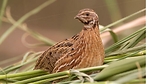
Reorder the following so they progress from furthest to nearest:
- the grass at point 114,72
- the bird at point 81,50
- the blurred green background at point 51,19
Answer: the blurred green background at point 51,19 < the bird at point 81,50 < the grass at point 114,72

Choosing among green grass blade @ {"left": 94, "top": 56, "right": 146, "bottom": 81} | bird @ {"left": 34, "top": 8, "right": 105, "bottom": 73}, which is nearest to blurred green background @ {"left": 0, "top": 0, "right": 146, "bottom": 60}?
bird @ {"left": 34, "top": 8, "right": 105, "bottom": 73}

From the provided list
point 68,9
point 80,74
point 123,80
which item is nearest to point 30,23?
point 68,9

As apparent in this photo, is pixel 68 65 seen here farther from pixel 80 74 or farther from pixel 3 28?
pixel 3 28

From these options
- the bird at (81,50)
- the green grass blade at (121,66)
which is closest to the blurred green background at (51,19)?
the bird at (81,50)

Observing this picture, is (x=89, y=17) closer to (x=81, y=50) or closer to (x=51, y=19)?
(x=81, y=50)

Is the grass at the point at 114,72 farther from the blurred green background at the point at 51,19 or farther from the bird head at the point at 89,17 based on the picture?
the blurred green background at the point at 51,19

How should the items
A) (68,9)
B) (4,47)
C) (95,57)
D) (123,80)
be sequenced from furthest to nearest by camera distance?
1. (4,47)
2. (68,9)
3. (95,57)
4. (123,80)

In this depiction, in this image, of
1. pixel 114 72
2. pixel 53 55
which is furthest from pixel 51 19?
pixel 114 72

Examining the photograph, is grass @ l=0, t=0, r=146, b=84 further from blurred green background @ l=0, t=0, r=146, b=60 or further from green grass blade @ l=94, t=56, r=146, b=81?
blurred green background @ l=0, t=0, r=146, b=60
